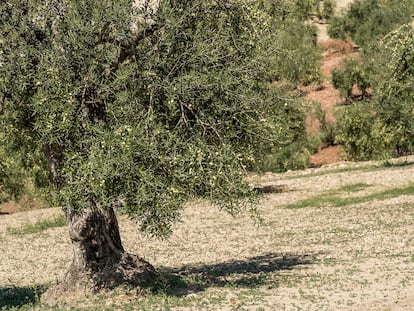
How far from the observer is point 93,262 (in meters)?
16.5

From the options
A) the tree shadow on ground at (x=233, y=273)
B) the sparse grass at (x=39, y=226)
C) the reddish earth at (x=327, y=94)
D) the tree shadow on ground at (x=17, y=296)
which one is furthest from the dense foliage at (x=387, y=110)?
the sparse grass at (x=39, y=226)

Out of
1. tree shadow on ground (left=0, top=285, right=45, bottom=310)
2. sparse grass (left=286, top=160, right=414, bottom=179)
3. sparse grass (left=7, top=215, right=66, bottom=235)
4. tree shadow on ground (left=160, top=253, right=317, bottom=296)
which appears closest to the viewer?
tree shadow on ground (left=0, top=285, right=45, bottom=310)

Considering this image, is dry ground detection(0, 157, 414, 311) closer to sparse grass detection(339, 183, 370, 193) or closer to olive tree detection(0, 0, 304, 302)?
sparse grass detection(339, 183, 370, 193)

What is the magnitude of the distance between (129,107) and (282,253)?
919cm

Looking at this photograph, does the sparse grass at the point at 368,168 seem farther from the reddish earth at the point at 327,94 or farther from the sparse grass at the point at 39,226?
the sparse grass at the point at 39,226

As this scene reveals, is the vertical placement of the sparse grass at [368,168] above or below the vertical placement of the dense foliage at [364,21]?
below

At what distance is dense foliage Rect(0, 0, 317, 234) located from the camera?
1424 cm

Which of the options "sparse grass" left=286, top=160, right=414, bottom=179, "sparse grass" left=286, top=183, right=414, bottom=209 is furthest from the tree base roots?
"sparse grass" left=286, top=160, right=414, bottom=179

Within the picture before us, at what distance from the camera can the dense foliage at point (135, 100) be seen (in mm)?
14242

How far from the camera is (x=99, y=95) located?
1513 cm

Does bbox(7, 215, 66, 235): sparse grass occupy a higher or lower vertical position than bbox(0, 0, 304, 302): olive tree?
lower

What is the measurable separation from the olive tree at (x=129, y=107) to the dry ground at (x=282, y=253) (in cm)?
203

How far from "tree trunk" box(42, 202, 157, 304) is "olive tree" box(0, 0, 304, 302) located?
0.03 m

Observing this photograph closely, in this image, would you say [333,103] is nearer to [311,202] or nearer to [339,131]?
[339,131]
